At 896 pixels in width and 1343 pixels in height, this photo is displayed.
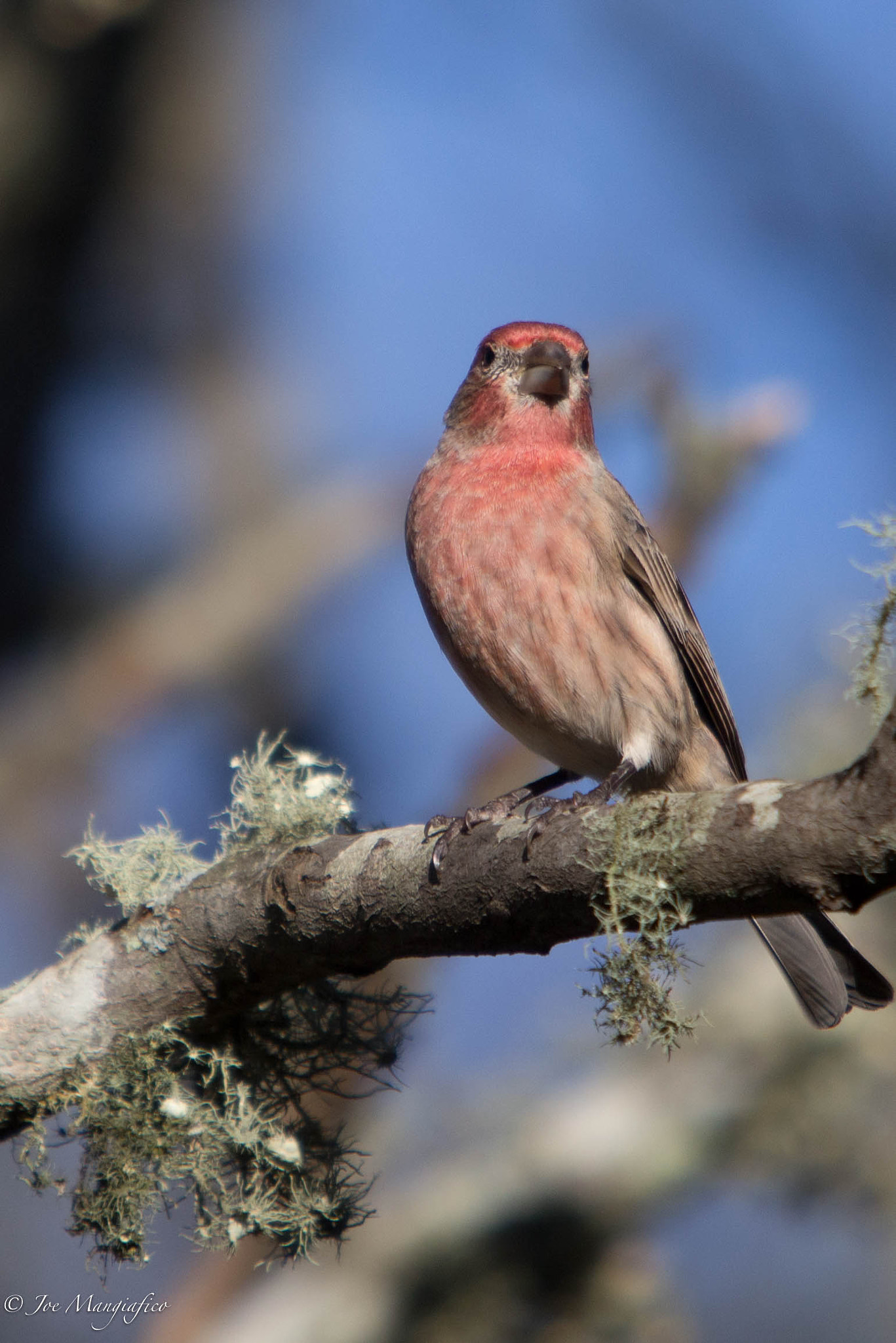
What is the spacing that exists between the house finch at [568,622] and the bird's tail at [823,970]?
187mm

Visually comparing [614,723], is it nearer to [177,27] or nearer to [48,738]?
[48,738]

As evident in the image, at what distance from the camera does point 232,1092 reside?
3.27m

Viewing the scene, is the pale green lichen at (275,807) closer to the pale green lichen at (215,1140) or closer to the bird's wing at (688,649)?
the pale green lichen at (215,1140)

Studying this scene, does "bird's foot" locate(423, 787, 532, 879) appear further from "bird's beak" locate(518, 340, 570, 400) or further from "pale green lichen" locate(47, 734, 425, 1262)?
"bird's beak" locate(518, 340, 570, 400)

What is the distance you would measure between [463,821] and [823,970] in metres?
1.24

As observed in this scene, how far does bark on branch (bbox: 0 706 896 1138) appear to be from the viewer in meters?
2.16

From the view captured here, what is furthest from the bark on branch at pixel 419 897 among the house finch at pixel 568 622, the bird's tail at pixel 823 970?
the bird's tail at pixel 823 970

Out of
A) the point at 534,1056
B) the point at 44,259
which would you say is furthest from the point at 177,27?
the point at 534,1056

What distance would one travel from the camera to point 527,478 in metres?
4.74

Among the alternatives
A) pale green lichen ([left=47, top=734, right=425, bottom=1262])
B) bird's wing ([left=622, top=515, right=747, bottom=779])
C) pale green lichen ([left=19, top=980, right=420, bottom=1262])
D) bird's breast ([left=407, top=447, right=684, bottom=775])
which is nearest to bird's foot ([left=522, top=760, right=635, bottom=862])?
bird's breast ([left=407, top=447, right=684, bottom=775])

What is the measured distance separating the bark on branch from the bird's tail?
131 centimetres

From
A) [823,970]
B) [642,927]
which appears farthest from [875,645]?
[823,970]

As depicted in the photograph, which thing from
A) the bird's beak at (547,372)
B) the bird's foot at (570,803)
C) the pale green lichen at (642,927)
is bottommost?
the pale green lichen at (642,927)

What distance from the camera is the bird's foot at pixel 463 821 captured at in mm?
2803
